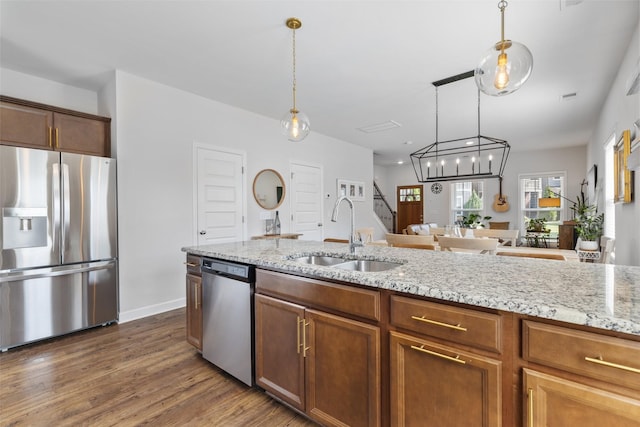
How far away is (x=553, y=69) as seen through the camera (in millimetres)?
3285

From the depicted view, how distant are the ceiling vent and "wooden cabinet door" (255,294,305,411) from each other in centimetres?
436

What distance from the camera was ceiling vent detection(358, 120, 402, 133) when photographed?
5324 millimetres

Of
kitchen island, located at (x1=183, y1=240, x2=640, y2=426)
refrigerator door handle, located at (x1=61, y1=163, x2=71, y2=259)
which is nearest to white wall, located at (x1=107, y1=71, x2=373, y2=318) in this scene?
refrigerator door handle, located at (x1=61, y1=163, x2=71, y2=259)

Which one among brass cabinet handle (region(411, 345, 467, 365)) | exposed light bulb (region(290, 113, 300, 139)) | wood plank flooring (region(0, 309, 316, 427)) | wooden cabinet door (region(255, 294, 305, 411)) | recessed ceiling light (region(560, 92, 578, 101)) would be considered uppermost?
recessed ceiling light (region(560, 92, 578, 101))

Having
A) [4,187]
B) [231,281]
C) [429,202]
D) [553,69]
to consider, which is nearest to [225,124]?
[4,187]

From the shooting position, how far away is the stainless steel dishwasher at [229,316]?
190 cm

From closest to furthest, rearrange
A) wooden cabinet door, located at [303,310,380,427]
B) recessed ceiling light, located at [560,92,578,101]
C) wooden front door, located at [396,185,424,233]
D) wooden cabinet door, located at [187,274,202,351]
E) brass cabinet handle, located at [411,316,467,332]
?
brass cabinet handle, located at [411,316,467,332]
wooden cabinet door, located at [303,310,380,427]
wooden cabinet door, located at [187,274,202,351]
recessed ceiling light, located at [560,92,578,101]
wooden front door, located at [396,185,424,233]

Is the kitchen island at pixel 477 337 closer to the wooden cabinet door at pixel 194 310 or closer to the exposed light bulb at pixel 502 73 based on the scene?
the wooden cabinet door at pixel 194 310

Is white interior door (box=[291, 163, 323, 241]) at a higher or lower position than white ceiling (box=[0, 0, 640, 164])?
lower

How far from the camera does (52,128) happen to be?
301 cm

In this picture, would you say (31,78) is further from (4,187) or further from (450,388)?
(450,388)

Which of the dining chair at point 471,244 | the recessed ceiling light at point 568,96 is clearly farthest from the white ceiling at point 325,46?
the dining chair at point 471,244

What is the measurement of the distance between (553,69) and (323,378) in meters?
3.97

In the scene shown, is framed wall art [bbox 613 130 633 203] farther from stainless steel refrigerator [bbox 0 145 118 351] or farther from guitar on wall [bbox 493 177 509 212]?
guitar on wall [bbox 493 177 509 212]
